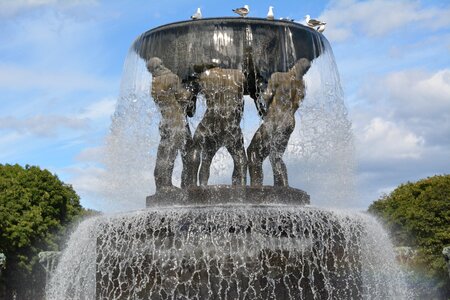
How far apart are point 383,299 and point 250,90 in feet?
15.2

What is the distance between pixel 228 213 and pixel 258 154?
2527 millimetres

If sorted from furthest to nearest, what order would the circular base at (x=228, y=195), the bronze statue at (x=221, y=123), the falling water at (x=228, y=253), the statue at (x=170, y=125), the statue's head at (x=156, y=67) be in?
the statue's head at (x=156, y=67) → the statue at (x=170, y=125) → the bronze statue at (x=221, y=123) → the circular base at (x=228, y=195) → the falling water at (x=228, y=253)

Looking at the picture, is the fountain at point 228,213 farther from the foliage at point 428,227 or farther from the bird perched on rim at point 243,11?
the foliage at point 428,227

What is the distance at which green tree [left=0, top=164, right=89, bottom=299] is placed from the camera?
109ft

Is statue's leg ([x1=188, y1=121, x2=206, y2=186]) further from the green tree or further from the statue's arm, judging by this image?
the green tree

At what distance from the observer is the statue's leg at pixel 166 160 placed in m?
13.3

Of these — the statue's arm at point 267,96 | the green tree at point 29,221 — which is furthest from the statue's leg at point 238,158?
the green tree at point 29,221

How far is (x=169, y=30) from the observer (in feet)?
45.0

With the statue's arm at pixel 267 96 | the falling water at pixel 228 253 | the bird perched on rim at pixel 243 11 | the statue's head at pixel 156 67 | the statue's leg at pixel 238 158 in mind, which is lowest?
the falling water at pixel 228 253

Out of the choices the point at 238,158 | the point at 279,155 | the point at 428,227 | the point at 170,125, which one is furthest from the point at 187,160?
the point at 428,227

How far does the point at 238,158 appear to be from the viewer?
1348cm

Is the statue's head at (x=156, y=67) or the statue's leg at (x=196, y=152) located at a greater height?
the statue's head at (x=156, y=67)

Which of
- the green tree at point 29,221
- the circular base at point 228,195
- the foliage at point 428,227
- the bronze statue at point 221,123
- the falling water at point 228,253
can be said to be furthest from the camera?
the foliage at point 428,227

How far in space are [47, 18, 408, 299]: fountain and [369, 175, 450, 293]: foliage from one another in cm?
2033
